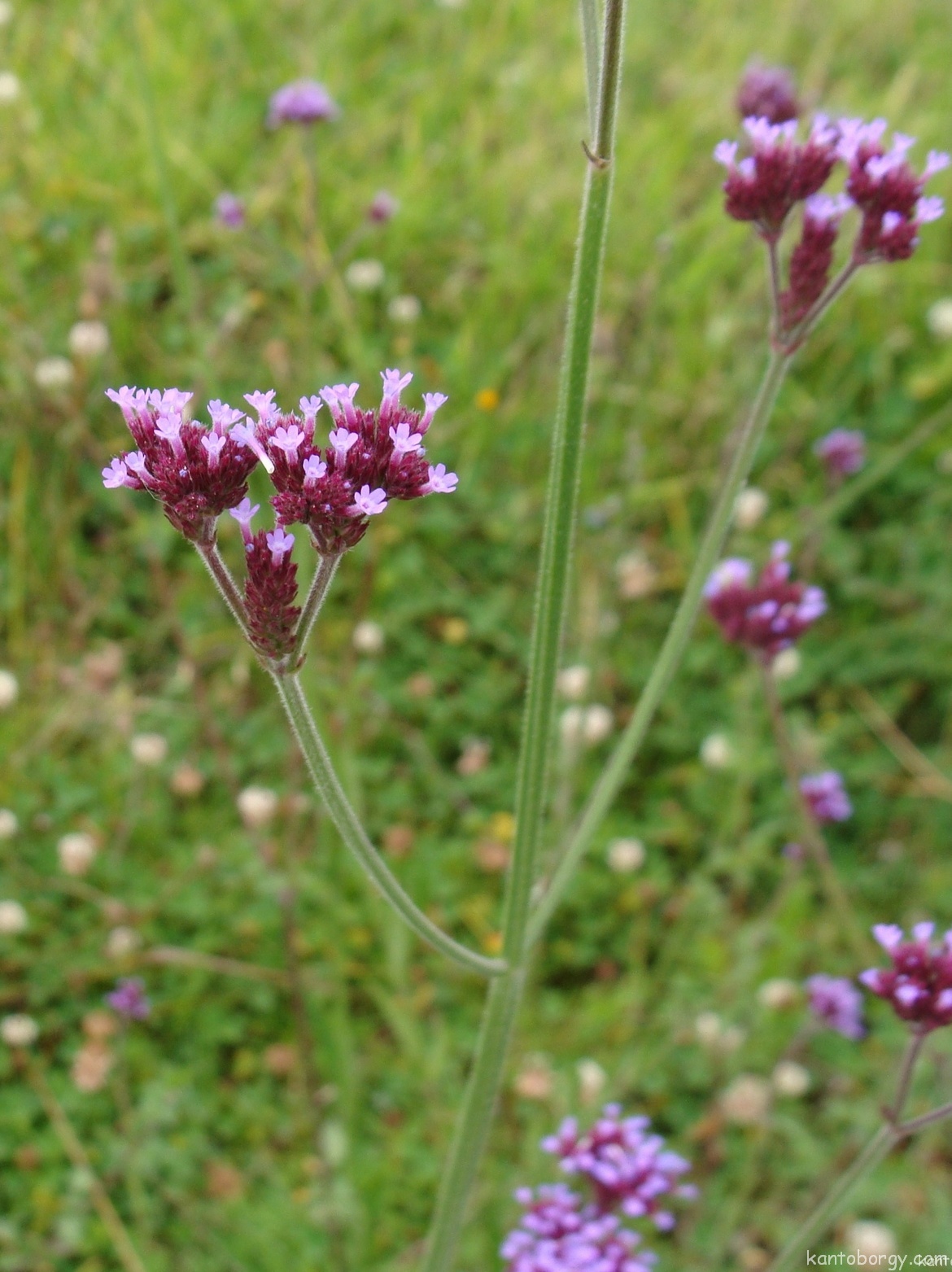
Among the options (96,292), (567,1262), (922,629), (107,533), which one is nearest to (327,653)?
(107,533)

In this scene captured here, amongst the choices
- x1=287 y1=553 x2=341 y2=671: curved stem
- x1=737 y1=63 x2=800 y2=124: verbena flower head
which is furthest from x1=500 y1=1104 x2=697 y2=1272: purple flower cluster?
x1=737 y1=63 x2=800 y2=124: verbena flower head

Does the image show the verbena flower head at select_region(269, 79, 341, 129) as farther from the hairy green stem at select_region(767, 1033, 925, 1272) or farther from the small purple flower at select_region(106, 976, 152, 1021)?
the hairy green stem at select_region(767, 1033, 925, 1272)

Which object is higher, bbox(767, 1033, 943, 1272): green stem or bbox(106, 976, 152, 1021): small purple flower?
bbox(106, 976, 152, 1021): small purple flower

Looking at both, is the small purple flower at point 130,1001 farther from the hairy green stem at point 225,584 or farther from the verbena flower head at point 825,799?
the hairy green stem at point 225,584

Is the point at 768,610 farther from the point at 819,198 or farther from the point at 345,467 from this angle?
the point at 345,467

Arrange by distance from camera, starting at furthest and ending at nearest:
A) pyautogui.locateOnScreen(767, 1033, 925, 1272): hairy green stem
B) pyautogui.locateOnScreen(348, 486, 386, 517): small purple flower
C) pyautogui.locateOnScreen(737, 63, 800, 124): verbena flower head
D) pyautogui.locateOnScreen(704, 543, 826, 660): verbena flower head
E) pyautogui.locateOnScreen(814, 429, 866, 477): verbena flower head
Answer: pyautogui.locateOnScreen(814, 429, 866, 477): verbena flower head, pyautogui.locateOnScreen(737, 63, 800, 124): verbena flower head, pyautogui.locateOnScreen(704, 543, 826, 660): verbena flower head, pyautogui.locateOnScreen(767, 1033, 925, 1272): hairy green stem, pyautogui.locateOnScreen(348, 486, 386, 517): small purple flower

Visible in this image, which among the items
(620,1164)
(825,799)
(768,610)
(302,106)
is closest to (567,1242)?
(620,1164)
